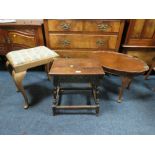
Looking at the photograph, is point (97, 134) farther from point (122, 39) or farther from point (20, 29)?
point (20, 29)

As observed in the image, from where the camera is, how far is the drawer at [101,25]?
186 centimetres

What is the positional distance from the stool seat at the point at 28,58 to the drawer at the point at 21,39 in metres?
0.38

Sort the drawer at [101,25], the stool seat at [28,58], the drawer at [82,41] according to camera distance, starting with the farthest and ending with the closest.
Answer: the drawer at [82,41], the drawer at [101,25], the stool seat at [28,58]

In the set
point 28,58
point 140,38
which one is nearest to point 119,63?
point 140,38

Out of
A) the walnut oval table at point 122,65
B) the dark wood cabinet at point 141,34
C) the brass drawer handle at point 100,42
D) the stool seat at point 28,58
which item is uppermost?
the dark wood cabinet at point 141,34

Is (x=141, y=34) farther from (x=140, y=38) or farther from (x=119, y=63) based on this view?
(x=119, y=63)

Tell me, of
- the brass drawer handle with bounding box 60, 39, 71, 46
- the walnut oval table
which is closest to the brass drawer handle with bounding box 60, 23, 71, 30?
the brass drawer handle with bounding box 60, 39, 71, 46

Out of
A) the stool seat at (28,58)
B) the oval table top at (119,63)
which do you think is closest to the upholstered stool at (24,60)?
the stool seat at (28,58)

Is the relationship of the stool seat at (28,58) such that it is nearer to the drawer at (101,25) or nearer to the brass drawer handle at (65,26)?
the brass drawer handle at (65,26)

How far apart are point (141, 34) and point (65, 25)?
1.06 meters

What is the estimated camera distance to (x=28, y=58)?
1562mm

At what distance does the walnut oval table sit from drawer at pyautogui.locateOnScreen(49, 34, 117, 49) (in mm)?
165

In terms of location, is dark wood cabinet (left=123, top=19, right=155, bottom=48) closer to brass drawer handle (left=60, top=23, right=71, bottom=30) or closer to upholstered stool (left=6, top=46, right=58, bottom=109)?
brass drawer handle (left=60, top=23, right=71, bottom=30)

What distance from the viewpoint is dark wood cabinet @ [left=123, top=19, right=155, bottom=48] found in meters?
1.88
